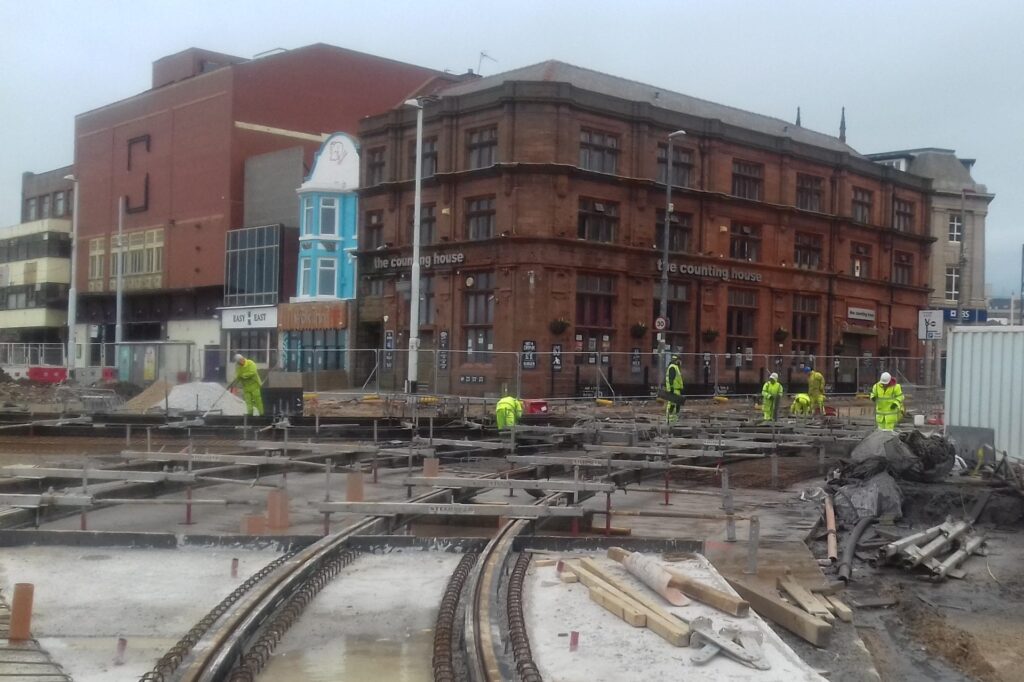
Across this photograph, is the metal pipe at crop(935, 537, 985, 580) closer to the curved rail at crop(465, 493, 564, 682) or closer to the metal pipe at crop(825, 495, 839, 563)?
the metal pipe at crop(825, 495, 839, 563)

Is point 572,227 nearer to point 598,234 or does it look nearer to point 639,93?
point 598,234

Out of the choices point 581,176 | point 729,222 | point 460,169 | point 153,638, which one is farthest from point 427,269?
point 153,638

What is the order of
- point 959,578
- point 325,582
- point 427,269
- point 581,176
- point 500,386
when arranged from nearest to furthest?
point 325,582 → point 959,578 → point 500,386 → point 581,176 → point 427,269

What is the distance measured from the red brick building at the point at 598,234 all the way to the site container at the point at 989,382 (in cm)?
1738

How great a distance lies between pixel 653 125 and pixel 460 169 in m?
8.03

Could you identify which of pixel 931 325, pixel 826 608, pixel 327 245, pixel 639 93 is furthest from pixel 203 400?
pixel 639 93

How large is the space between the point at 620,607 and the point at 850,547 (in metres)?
4.83

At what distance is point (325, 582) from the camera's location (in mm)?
8219

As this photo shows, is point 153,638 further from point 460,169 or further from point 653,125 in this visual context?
point 653,125

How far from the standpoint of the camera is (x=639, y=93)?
144ft

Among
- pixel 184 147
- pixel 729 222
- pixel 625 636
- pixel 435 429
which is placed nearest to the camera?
pixel 625 636

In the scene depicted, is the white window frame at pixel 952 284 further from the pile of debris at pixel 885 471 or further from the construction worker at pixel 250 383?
the pile of debris at pixel 885 471

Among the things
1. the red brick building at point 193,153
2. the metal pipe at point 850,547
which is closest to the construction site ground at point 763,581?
the metal pipe at point 850,547

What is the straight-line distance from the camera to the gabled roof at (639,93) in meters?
40.7
